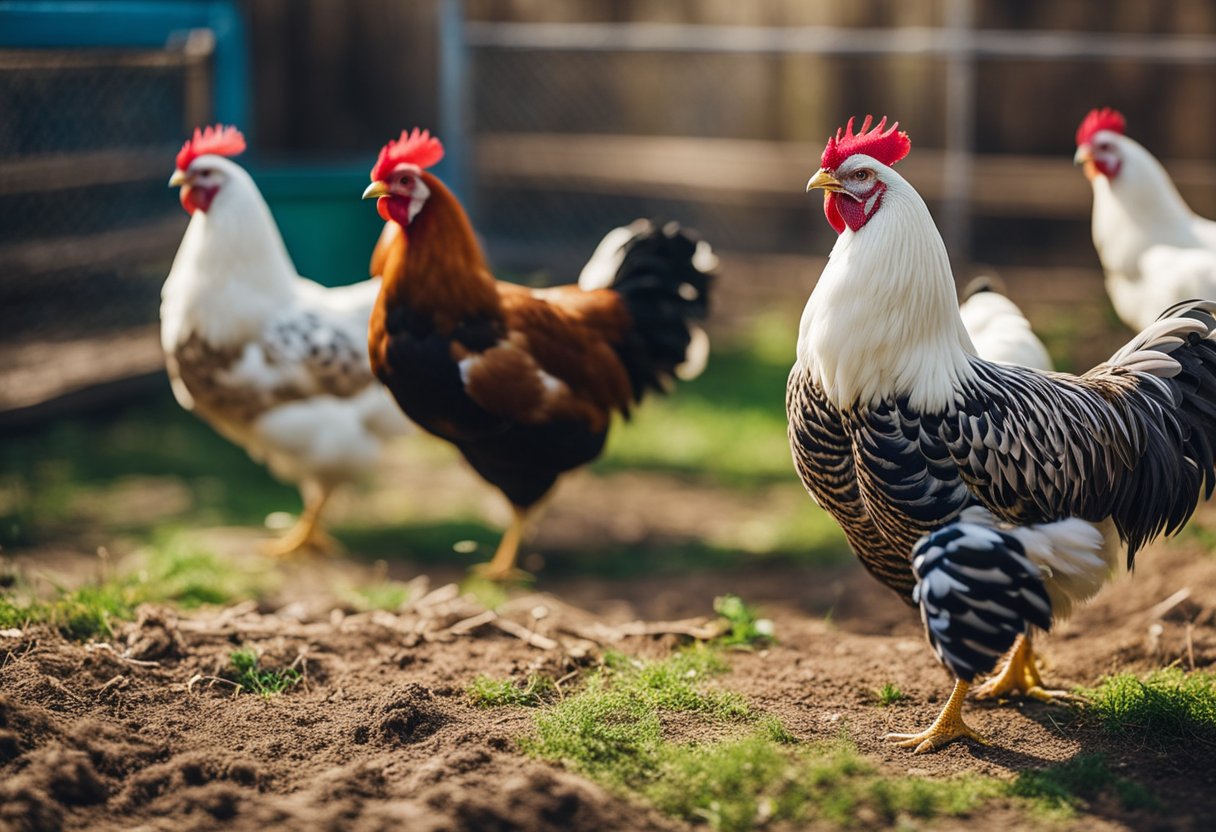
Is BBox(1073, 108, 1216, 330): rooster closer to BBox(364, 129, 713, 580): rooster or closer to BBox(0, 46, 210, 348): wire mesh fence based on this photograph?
BBox(364, 129, 713, 580): rooster

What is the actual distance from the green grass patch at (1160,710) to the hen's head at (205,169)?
14.0 feet

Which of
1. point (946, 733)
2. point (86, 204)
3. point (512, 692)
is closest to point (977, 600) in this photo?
point (946, 733)

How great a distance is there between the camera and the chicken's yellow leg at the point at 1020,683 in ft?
12.7

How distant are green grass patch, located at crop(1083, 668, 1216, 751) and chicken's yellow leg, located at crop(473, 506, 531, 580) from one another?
8.96ft

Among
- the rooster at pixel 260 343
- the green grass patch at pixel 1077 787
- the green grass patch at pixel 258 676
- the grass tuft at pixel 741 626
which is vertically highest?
the rooster at pixel 260 343

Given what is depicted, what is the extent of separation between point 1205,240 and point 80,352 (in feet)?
22.0

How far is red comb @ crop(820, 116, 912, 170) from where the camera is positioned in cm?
354

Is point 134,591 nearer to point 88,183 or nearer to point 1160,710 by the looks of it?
point 1160,710

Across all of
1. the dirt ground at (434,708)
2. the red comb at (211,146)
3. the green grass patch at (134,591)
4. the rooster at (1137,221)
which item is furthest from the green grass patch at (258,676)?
the rooster at (1137,221)

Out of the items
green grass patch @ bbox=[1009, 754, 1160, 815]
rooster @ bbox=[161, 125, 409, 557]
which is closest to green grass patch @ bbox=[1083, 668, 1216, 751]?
green grass patch @ bbox=[1009, 754, 1160, 815]

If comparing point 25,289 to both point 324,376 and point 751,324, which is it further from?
point 751,324

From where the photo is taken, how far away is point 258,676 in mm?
3941

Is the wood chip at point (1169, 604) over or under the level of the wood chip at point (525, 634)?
over

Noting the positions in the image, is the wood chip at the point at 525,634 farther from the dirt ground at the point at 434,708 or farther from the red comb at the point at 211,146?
the red comb at the point at 211,146
